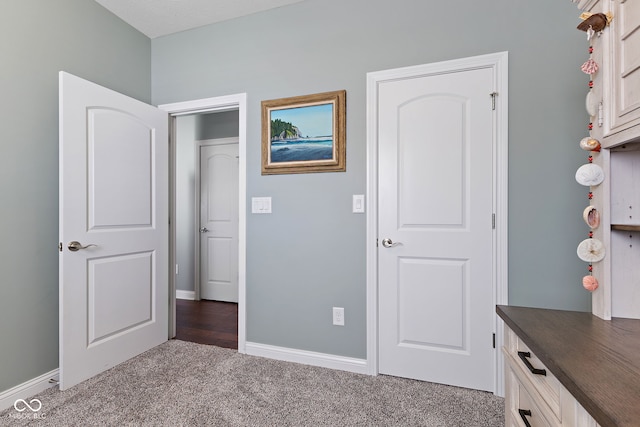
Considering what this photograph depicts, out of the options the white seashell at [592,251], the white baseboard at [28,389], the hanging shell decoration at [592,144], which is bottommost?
the white baseboard at [28,389]

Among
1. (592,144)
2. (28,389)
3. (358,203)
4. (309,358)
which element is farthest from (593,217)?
(28,389)

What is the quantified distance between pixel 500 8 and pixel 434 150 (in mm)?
914

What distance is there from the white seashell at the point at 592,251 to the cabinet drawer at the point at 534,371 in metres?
0.38

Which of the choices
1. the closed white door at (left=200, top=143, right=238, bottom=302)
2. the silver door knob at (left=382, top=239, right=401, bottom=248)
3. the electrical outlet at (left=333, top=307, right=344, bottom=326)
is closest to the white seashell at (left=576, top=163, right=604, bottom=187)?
the silver door knob at (left=382, top=239, right=401, bottom=248)

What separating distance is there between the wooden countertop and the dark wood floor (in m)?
2.26

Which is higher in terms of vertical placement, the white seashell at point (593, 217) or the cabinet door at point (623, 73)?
the cabinet door at point (623, 73)

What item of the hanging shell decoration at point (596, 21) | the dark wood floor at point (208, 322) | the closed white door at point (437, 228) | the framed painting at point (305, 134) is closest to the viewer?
the hanging shell decoration at point (596, 21)

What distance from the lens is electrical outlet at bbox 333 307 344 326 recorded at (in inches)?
87.0

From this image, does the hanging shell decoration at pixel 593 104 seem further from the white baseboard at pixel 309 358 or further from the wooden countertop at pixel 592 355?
the white baseboard at pixel 309 358

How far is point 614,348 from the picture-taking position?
0.88 meters

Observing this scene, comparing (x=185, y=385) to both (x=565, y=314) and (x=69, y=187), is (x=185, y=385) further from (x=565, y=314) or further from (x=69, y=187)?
(x=565, y=314)

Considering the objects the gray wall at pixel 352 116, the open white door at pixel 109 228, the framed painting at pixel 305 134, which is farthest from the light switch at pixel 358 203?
the open white door at pixel 109 228

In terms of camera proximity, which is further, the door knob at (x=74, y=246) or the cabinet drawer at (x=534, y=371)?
the door knob at (x=74, y=246)

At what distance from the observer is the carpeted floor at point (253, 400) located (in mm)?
1649
